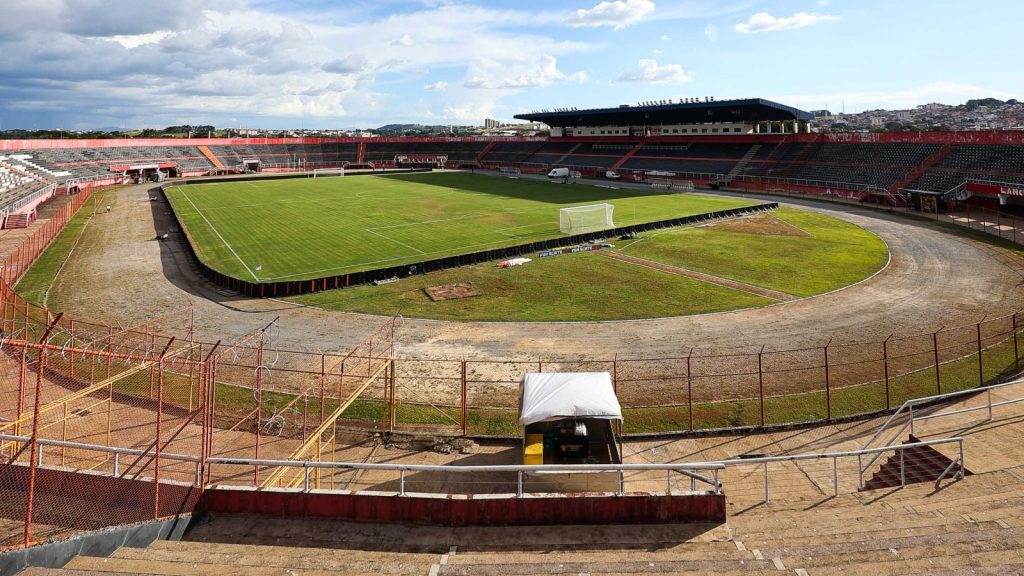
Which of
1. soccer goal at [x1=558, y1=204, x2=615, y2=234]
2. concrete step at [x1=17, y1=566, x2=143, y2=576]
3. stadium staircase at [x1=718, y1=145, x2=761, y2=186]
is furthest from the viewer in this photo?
stadium staircase at [x1=718, y1=145, x2=761, y2=186]

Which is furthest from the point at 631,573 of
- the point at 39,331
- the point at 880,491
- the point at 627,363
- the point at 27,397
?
the point at 39,331

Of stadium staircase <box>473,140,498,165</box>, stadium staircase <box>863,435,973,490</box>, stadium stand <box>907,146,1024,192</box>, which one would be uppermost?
stadium staircase <box>473,140,498,165</box>

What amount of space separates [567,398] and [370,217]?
2026 inches

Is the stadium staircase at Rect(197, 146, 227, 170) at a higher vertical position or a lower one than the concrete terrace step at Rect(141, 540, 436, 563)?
higher

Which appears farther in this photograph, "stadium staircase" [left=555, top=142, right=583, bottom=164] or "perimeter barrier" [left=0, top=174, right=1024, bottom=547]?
"stadium staircase" [left=555, top=142, right=583, bottom=164]

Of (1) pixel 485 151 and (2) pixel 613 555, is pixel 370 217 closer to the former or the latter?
(2) pixel 613 555

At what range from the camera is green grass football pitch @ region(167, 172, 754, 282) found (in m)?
45.1

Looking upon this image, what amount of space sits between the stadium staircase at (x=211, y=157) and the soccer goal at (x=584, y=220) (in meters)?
89.5

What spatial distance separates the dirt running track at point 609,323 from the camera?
2672 centimetres

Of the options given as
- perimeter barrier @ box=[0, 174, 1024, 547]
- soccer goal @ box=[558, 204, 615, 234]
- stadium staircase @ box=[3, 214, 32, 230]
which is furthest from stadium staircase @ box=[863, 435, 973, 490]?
stadium staircase @ box=[3, 214, 32, 230]

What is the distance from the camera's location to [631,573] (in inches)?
379

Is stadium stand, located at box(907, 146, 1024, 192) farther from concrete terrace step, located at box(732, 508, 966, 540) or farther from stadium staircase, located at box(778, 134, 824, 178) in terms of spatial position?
concrete terrace step, located at box(732, 508, 966, 540)

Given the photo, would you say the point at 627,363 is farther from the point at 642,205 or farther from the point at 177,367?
the point at 642,205

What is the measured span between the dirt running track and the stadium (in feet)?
0.74
